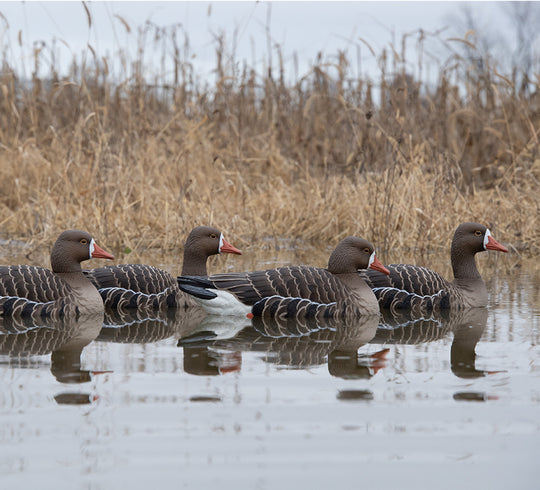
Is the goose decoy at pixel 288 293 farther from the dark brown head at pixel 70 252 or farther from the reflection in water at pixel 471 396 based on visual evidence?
the reflection in water at pixel 471 396

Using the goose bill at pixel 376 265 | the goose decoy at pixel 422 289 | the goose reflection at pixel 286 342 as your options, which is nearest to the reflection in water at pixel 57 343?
the goose reflection at pixel 286 342

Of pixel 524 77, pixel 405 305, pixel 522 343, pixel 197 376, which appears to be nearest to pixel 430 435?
pixel 197 376

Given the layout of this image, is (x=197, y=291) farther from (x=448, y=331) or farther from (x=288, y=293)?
(x=448, y=331)

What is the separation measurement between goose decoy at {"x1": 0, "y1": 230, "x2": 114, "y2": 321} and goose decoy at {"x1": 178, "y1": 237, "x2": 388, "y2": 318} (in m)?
0.93

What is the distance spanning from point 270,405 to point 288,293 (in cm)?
311

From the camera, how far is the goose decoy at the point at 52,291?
26.5 feet

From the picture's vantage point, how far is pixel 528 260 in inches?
480

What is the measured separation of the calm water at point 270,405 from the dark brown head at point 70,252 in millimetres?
767

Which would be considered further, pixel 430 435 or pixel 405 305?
pixel 405 305

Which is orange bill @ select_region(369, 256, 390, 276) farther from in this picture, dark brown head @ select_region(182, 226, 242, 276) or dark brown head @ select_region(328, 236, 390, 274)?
dark brown head @ select_region(182, 226, 242, 276)

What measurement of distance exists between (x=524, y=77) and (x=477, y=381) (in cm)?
1158

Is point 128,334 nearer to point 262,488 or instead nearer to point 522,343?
point 522,343

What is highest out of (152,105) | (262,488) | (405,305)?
(152,105)

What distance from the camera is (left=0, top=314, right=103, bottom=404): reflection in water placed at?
602 centimetres
